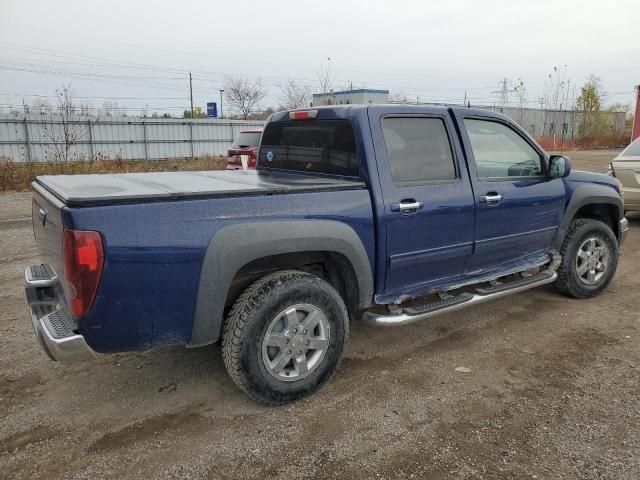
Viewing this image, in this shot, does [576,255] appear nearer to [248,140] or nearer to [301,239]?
[301,239]

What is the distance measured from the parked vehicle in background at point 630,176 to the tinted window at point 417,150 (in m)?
5.88

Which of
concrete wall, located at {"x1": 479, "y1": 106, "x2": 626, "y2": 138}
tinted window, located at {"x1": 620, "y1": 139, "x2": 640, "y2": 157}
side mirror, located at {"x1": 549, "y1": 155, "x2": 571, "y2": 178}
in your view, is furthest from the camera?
concrete wall, located at {"x1": 479, "y1": 106, "x2": 626, "y2": 138}

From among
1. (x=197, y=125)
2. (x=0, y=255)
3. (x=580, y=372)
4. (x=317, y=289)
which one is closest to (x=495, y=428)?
(x=580, y=372)

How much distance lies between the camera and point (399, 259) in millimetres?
3609

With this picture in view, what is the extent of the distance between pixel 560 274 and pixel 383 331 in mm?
1958

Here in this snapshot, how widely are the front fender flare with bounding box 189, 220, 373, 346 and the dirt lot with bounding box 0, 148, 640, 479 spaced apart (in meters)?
0.63

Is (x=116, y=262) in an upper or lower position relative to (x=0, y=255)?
upper

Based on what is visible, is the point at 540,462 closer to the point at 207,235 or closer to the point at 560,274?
A: the point at 207,235

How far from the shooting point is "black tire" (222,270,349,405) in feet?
9.91

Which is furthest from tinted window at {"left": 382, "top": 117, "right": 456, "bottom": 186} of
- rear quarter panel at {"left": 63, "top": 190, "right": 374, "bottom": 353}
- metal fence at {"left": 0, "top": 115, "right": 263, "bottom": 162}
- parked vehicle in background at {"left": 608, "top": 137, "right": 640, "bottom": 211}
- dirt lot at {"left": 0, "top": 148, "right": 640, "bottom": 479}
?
metal fence at {"left": 0, "top": 115, "right": 263, "bottom": 162}

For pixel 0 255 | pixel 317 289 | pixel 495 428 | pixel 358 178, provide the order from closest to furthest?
1. pixel 495 428
2. pixel 317 289
3. pixel 358 178
4. pixel 0 255

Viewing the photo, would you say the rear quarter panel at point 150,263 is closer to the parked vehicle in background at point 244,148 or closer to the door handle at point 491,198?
the door handle at point 491,198

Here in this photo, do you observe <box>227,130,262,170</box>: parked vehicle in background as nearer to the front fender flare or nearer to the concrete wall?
the front fender flare

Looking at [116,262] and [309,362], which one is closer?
[116,262]
